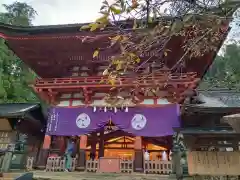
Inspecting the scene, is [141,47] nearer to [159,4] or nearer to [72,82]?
[159,4]

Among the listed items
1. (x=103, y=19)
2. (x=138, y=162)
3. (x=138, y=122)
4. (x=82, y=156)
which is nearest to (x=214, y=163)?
(x=138, y=162)

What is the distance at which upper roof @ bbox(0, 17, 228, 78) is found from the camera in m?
11.3

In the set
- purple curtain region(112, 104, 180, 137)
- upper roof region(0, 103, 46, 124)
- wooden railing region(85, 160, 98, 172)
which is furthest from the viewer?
upper roof region(0, 103, 46, 124)

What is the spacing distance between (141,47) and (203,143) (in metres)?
5.97

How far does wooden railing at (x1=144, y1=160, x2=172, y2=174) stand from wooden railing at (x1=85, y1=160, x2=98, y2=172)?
1855mm

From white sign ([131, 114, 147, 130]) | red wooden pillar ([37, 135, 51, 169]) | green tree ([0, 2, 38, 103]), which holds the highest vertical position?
green tree ([0, 2, 38, 103])

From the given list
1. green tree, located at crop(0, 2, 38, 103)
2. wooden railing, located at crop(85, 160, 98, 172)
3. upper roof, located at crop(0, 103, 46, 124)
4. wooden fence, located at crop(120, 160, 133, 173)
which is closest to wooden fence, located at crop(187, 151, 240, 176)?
wooden fence, located at crop(120, 160, 133, 173)

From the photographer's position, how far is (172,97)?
35.2 feet

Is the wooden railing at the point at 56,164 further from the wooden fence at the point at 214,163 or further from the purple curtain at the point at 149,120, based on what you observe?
the wooden fence at the point at 214,163

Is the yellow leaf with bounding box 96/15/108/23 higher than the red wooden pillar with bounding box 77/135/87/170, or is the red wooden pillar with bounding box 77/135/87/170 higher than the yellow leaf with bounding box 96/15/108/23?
the yellow leaf with bounding box 96/15/108/23

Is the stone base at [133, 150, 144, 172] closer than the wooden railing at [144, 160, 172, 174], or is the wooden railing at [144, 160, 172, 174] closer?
the wooden railing at [144, 160, 172, 174]

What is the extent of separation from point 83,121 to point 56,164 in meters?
2.02

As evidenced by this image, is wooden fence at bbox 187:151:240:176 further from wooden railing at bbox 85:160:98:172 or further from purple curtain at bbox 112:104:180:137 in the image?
wooden railing at bbox 85:160:98:172

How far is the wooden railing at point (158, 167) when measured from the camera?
9.16m
